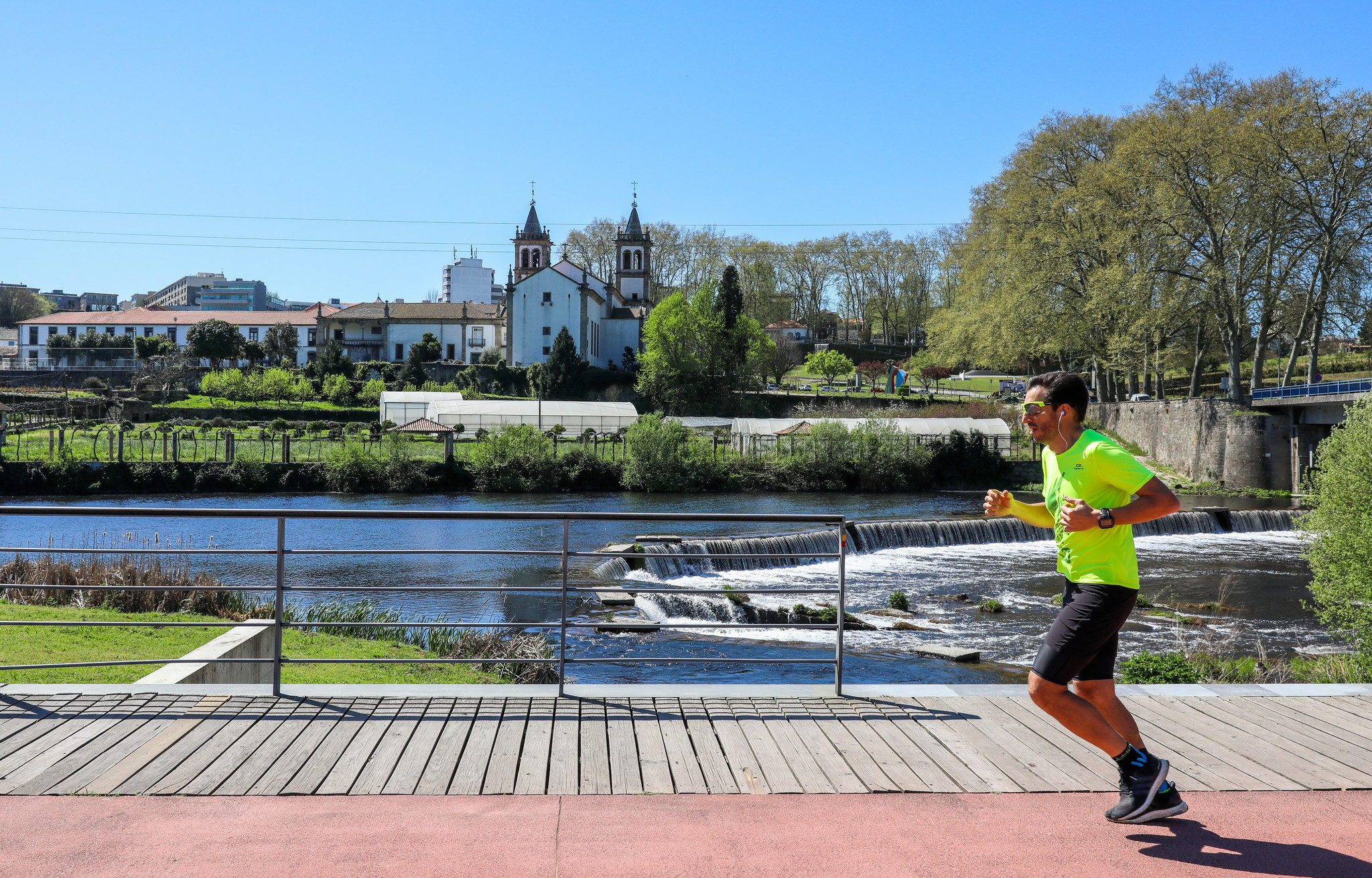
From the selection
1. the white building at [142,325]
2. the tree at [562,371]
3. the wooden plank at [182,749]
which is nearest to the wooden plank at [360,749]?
the wooden plank at [182,749]

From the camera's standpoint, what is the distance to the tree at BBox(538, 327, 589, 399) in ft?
226

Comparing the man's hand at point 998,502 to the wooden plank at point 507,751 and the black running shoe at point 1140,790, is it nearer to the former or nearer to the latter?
the black running shoe at point 1140,790

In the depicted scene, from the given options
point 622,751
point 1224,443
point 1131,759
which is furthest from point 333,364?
point 1131,759

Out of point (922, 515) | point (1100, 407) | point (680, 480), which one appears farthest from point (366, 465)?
point (1100, 407)

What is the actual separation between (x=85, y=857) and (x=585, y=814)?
5.12 ft

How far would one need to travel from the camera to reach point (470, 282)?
135 meters

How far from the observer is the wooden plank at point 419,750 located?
376cm

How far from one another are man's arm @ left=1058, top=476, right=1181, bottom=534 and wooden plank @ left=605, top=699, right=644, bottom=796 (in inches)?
72.8

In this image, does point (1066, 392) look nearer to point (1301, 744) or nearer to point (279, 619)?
point (1301, 744)

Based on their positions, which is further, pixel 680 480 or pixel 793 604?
pixel 680 480

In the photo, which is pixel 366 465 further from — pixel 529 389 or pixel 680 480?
pixel 529 389

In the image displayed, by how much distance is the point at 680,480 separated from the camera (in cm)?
3750

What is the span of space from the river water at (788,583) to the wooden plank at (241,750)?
2.12ft

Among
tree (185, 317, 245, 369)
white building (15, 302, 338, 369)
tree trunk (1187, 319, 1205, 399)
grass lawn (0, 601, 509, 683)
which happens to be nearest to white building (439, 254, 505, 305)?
white building (15, 302, 338, 369)
